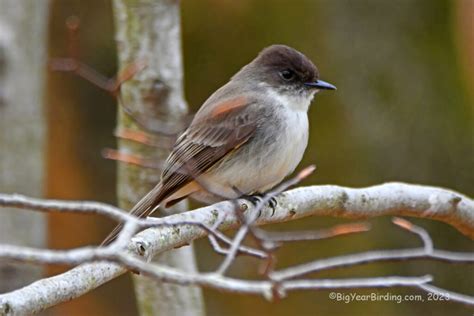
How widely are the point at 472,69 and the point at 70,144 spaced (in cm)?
594

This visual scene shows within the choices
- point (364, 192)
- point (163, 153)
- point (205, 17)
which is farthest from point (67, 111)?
point (364, 192)

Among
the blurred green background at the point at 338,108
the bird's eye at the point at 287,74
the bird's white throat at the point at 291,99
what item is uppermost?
the bird's eye at the point at 287,74

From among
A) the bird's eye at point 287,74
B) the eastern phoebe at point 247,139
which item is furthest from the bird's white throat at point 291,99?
the bird's eye at point 287,74

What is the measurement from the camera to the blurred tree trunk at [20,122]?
6133 millimetres

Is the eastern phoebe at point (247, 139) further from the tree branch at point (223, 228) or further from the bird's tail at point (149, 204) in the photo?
the tree branch at point (223, 228)

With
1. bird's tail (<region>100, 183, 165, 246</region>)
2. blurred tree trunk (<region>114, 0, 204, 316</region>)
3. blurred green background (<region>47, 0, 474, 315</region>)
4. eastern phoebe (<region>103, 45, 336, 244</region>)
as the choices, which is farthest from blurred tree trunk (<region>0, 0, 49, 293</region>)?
blurred green background (<region>47, 0, 474, 315</region>)

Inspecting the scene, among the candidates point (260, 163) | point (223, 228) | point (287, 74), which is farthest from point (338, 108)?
point (223, 228)

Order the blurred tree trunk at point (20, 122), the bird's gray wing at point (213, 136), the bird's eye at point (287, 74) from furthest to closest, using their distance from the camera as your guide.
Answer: the blurred tree trunk at point (20, 122)
the bird's eye at point (287, 74)
the bird's gray wing at point (213, 136)

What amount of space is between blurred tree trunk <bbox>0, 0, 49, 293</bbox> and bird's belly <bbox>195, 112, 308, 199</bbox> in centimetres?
169

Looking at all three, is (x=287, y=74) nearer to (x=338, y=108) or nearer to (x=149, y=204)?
(x=149, y=204)

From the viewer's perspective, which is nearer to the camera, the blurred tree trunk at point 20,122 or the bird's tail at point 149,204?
the bird's tail at point 149,204

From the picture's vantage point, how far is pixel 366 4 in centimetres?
834

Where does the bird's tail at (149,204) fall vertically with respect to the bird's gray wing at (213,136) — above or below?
below

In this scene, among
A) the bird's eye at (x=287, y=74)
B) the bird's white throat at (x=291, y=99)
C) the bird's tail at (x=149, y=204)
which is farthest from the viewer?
the bird's eye at (x=287, y=74)
